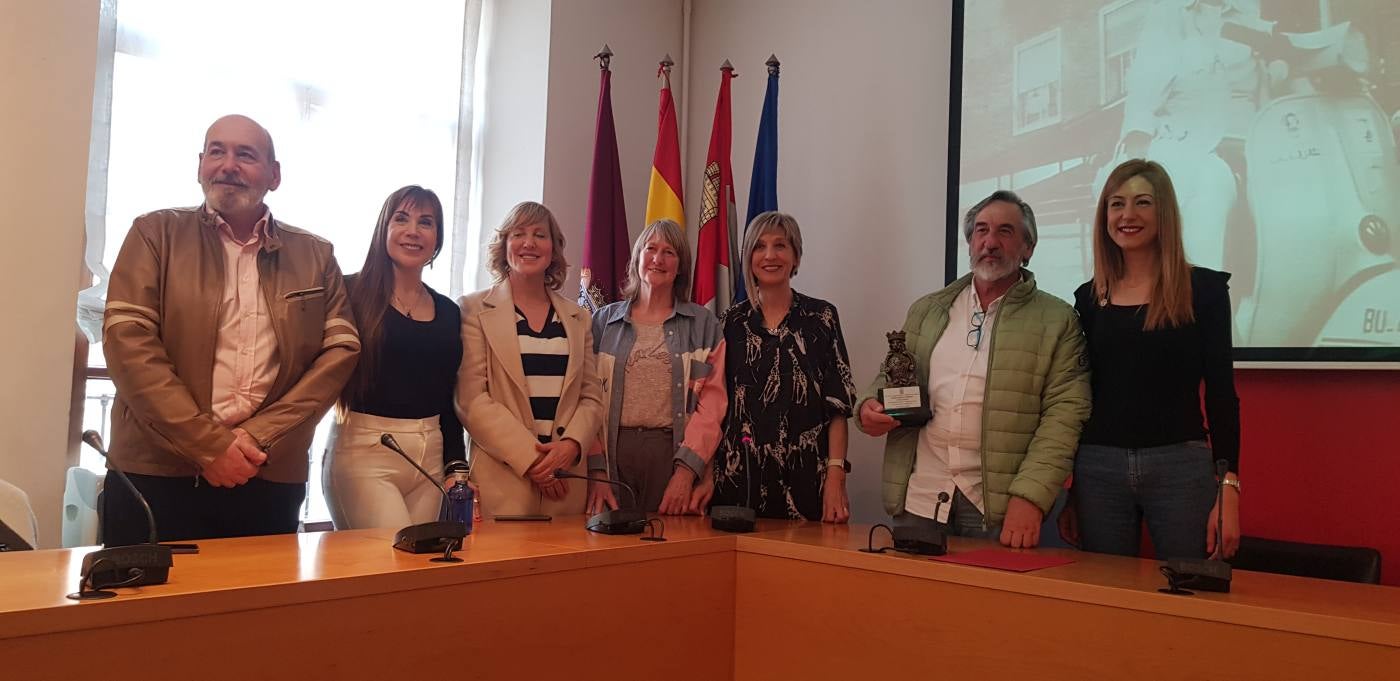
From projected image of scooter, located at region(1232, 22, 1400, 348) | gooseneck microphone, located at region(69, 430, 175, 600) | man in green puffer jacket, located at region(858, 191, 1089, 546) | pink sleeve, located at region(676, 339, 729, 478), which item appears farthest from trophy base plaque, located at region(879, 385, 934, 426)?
gooseneck microphone, located at region(69, 430, 175, 600)

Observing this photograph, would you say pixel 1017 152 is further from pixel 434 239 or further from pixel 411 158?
pixel 411 158

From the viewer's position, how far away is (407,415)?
2.42 metres

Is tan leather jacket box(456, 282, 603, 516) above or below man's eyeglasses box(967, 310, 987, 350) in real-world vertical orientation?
below

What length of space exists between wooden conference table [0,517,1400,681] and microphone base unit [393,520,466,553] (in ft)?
0.11

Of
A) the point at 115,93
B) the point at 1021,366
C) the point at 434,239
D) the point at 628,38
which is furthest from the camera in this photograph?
the point at 628,38

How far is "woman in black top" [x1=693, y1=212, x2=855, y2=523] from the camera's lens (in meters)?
2.76

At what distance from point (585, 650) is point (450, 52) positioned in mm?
3539

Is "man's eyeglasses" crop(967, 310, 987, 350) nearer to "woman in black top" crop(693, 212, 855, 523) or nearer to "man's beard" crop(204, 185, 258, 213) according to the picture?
"woman in black top" crop(693, 212, 855, 523)

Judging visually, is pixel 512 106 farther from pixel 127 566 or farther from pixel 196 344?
pixel 127 566

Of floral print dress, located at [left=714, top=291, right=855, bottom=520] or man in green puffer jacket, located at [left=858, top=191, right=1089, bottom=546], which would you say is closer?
man in green puffer jacket, located at [left=858, top=191, right=1089, bottom=546]

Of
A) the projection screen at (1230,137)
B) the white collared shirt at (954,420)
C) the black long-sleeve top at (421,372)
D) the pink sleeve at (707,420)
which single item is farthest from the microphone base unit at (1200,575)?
the black long-sleeve top at (421,372)

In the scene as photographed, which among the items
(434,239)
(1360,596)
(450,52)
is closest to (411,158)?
(450,52)

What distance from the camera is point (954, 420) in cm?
240

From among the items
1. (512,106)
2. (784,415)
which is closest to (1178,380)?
(784,415)
